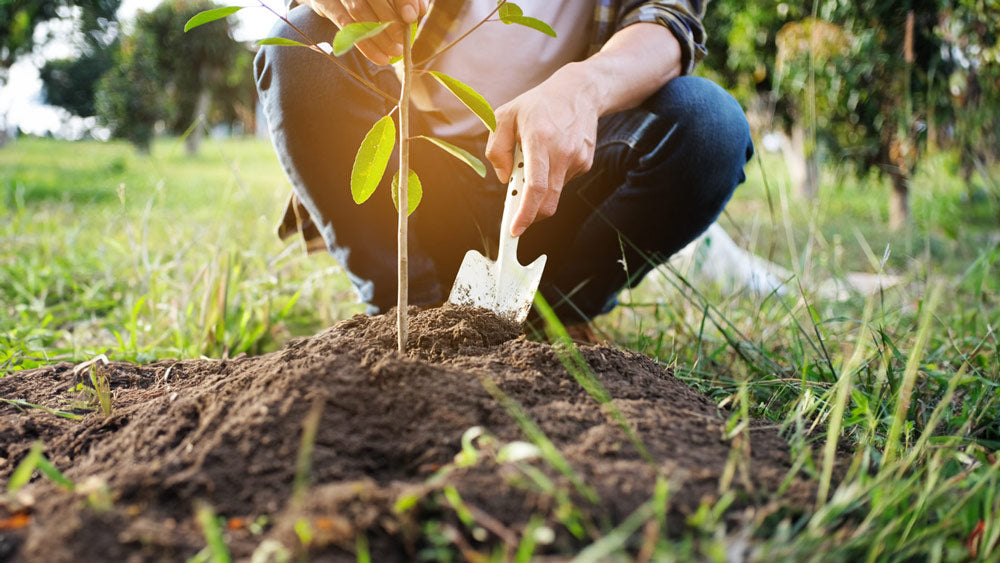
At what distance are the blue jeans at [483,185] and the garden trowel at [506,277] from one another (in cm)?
26

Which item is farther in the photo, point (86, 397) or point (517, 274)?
point (517, 274)

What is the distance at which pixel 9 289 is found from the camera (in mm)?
2381

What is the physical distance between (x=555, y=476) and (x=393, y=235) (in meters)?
1.20

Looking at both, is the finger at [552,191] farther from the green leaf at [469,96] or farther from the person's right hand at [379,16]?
the person's right hand at [379,16]

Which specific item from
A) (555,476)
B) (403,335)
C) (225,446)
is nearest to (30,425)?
(225,446)

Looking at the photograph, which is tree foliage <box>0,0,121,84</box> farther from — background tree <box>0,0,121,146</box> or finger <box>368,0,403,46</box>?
finger <box>368,0,403,46</box>

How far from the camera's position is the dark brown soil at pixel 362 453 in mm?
663

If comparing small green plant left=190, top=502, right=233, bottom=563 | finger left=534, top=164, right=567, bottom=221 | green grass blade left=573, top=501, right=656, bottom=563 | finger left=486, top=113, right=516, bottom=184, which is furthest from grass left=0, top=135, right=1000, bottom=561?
finger left=486, top=113, right=516, bottom=184

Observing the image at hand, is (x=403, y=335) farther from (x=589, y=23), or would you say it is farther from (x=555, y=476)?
(x=589, y=23)

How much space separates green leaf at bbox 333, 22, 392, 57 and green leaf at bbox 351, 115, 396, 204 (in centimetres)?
17

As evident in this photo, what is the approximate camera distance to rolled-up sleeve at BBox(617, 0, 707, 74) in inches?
62.4

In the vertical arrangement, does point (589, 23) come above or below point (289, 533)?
above

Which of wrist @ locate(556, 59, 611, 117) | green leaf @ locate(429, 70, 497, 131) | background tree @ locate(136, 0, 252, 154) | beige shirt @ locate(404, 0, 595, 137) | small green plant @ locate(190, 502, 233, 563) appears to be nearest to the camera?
small green plant @ locate(190, 502, 233, 563)

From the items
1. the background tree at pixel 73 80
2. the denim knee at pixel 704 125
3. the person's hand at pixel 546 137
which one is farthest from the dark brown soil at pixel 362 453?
the background tree at pixel 73 80
